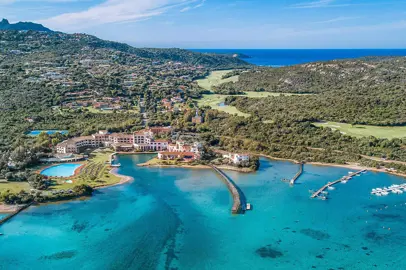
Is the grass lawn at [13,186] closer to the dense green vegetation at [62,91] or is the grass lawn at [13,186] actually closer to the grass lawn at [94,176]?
the dense green vegetation at [62,91]

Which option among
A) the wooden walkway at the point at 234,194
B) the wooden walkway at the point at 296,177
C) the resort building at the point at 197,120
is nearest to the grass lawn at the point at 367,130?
the wooden walkway at the point at 296,177

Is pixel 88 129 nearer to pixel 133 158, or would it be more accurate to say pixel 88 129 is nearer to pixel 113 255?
pixel 133 158

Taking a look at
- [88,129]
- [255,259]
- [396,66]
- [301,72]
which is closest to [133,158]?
[88,129]

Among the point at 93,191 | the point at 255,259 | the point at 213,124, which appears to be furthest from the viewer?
the point at 213,124

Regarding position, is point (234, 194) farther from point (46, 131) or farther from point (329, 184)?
point (46, 131)

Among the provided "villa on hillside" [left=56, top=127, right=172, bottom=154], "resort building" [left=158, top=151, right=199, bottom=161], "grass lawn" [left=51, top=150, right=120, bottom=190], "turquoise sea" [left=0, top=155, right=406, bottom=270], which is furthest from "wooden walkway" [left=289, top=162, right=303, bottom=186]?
"grass lawn" [left=51, top=150, right=120, bottom=190]

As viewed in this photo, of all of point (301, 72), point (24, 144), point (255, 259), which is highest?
point (301, 72)
